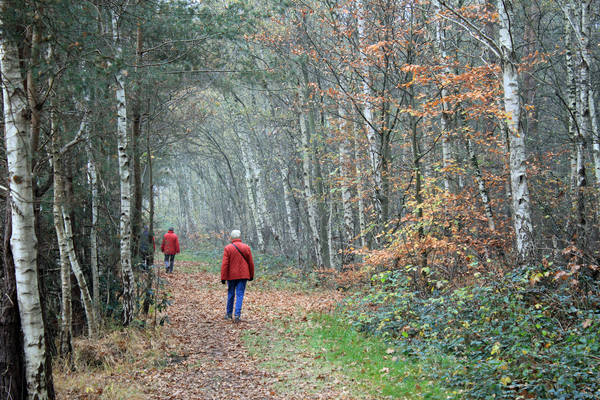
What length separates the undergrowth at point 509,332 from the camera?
4.32 metres

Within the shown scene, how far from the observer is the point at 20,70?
4367 millimetres

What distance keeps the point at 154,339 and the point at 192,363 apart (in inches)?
49.3

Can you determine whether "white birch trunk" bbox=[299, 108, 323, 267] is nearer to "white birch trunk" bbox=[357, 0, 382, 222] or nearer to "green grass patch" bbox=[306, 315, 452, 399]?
"white birch trunk" bbox=[357, 0, 382, 222]

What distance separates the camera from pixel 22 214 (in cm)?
430

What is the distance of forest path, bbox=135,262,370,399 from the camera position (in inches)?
217

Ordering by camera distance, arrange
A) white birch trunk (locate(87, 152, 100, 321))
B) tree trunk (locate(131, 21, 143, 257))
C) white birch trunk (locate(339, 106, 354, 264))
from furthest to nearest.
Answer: white birch trunk (locate(339, 106, 354, 264)), tree trunk (locate(131, 21, 143, 257)), white birch trunk (locate(87, 152, 100, 321))

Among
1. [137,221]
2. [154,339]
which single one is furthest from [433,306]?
[137,221]

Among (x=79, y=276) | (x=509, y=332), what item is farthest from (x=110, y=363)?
(x=509, y=332)

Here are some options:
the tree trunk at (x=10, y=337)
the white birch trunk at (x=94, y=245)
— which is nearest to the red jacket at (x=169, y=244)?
the white birch trunk at (x=94, y=245)

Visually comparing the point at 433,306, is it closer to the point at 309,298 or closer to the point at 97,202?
the point at 309,298

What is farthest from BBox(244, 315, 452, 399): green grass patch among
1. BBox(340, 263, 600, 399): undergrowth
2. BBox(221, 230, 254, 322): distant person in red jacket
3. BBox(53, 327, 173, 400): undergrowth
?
BBox(53, 327, 173, 400): undergrowth

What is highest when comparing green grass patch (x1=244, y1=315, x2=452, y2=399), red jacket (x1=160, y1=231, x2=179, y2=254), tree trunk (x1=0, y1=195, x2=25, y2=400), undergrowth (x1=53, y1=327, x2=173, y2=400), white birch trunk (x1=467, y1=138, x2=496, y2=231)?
white birch trunk (x1=467, y1=138, x2=496, y2=231)

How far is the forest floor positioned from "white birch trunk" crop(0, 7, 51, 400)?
110cm

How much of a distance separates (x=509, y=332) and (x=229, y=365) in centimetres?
419
